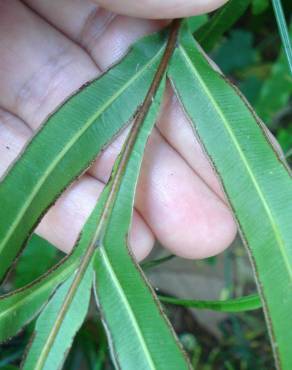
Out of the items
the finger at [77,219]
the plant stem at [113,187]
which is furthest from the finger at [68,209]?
the plant stem at [113,187]

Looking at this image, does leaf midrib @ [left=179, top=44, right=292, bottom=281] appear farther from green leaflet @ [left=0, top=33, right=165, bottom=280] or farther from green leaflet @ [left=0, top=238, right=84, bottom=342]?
green leaflet @ [left=0, top=238, right=84, bottom=342]

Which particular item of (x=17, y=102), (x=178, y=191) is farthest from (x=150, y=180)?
(x=17, y=102)

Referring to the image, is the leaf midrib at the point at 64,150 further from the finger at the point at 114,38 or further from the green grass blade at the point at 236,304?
the green grass blade at the point at 236,304

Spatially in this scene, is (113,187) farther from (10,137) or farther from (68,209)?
(10,137)

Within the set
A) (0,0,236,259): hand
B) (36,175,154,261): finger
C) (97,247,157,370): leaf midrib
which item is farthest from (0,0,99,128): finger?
(97,247,157,370): leaf midrib

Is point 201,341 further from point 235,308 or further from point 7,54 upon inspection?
point 7,54

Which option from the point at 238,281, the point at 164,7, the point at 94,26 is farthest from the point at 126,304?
the point at 238,281
